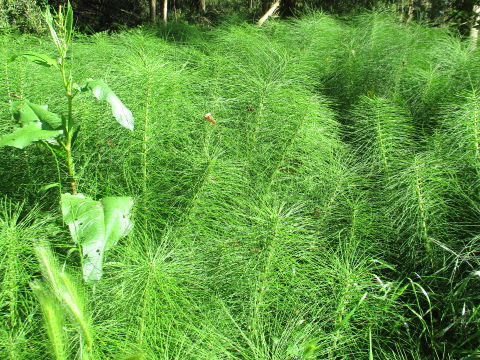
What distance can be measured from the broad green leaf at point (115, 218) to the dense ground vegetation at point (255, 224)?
99 millimetres

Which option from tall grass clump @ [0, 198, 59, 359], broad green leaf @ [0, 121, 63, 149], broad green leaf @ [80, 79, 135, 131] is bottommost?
tall grass clump @ [0, 198, 59, 359]

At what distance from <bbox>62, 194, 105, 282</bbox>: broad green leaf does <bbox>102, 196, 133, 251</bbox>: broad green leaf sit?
0.02m

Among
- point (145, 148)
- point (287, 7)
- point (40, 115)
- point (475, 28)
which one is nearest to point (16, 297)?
point (40, 115)

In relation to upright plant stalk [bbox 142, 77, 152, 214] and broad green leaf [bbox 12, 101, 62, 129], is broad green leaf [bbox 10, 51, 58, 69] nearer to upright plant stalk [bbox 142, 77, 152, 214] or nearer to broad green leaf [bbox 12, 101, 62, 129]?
broad green leaf [bbox 12, 101, 62, 129]

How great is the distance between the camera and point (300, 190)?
1863 millimetres

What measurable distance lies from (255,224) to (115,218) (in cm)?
51

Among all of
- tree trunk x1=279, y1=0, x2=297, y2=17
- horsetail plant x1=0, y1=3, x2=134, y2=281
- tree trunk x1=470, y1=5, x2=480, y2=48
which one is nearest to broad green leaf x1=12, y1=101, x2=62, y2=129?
horsetail plant x1=0, y1=3, x2=134, y2=281

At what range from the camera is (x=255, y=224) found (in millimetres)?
1509

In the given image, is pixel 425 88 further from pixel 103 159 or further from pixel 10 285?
pixel 10 285

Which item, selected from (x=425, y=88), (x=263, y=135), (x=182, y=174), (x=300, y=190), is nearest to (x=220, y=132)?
(x=263, y=135)

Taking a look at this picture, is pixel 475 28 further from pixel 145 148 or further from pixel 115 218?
pixel 115 218

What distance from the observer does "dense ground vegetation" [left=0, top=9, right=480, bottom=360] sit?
1213 mm

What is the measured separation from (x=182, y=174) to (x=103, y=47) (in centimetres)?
180

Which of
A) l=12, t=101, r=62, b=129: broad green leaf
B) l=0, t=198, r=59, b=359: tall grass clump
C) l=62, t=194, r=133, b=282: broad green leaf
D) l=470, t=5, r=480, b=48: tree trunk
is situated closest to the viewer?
l=0, t=198, r=59, b=359: tall grass clump
